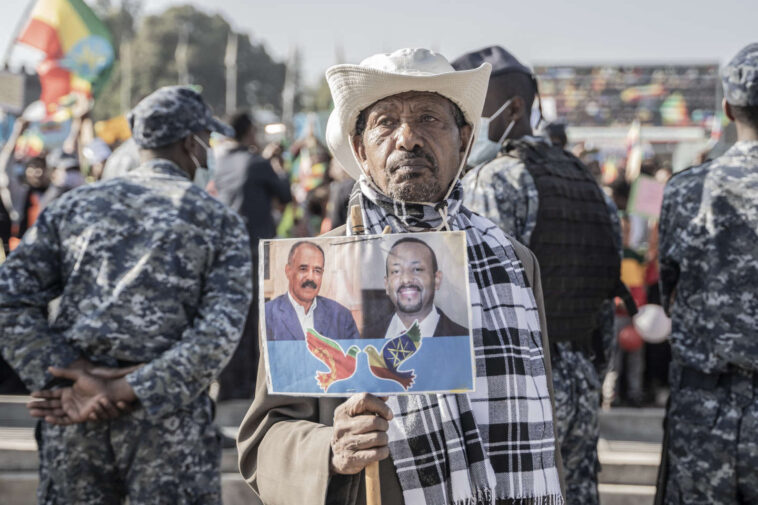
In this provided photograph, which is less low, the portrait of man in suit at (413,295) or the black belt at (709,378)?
the portrait of man in suit at (413,295)

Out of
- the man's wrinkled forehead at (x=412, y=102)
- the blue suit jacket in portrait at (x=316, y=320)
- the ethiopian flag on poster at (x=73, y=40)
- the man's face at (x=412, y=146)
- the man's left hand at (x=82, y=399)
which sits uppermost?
the ethiopian flag on poster at (x=73, y=40)

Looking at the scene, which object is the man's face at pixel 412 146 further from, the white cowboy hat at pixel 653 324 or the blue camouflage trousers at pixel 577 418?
the white cowboy hat at pixel 653 324

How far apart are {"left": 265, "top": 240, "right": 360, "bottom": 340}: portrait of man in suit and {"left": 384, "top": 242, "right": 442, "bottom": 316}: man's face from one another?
0.40 ft

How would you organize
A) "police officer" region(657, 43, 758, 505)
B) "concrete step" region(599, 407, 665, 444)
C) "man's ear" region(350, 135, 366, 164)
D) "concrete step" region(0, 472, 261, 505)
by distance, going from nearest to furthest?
1. "man's ear" region(350, 135, 366, 164)
2. "police officer" region(657, 43, 758, 505)
3. "concrete step" region(0, 472, 261, 505)
4. "concrete step" region(599, 407, 665, 444)

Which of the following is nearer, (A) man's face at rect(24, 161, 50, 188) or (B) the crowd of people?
(B) the crowd of people

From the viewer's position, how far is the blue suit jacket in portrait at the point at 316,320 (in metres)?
1.84

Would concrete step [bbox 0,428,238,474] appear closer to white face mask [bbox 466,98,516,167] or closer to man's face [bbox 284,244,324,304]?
white face mask [bbox 466,98,516,167]

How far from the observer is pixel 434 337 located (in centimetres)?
182

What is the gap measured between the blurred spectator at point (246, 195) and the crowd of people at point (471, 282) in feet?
8.46

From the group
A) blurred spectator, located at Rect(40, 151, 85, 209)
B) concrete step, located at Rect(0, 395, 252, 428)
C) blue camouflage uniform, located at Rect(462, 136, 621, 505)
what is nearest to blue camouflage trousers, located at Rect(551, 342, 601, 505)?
blue camouflage uniform, located at Rect(462, 136, 621, 505)

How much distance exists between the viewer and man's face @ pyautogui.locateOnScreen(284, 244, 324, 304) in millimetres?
1859

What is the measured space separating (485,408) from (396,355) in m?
0.48

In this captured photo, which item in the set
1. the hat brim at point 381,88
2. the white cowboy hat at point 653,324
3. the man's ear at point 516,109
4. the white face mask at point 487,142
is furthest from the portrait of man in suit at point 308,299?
the white cowboy hat at point 653,324

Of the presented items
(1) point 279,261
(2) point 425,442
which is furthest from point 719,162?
(1) point 279,261
